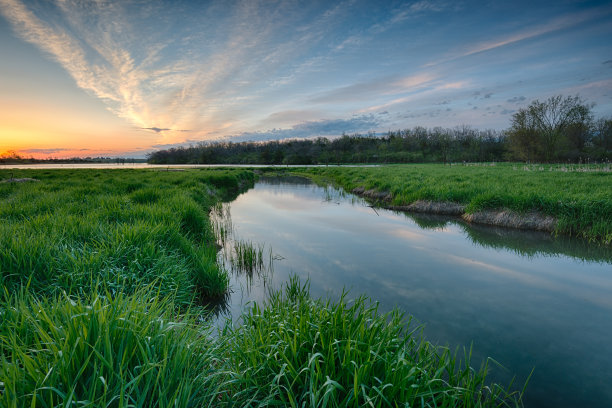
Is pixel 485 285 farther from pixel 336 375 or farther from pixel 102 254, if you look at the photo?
pixel 102 254

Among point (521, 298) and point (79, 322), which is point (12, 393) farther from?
point (521, 298)

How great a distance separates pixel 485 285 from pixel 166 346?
21.6 feet

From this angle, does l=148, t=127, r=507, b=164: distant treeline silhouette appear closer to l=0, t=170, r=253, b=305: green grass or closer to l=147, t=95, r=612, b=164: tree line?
l=147, t=95, r=612, b=164: tree line

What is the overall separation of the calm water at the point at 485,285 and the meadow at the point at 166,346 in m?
0.73

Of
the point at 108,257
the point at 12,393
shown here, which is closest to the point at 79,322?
the point at 12,393

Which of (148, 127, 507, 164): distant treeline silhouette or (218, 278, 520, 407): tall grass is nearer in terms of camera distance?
(218, 278, 520, 407): tall grass

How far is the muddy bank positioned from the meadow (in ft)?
30.1

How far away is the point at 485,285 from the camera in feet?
20.2

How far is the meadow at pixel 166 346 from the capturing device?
173 centimetres

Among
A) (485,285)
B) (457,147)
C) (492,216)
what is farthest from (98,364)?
(457,147)

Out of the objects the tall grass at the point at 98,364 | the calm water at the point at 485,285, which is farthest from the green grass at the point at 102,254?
the calm water at the point at 485,285

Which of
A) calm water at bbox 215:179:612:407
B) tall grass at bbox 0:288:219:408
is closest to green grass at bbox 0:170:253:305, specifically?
tall grass at bbox 0:288:219:408

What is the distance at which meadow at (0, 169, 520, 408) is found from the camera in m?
1.73

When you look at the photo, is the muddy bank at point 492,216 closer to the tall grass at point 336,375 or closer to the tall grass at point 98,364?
the tall grass at point 336,375
